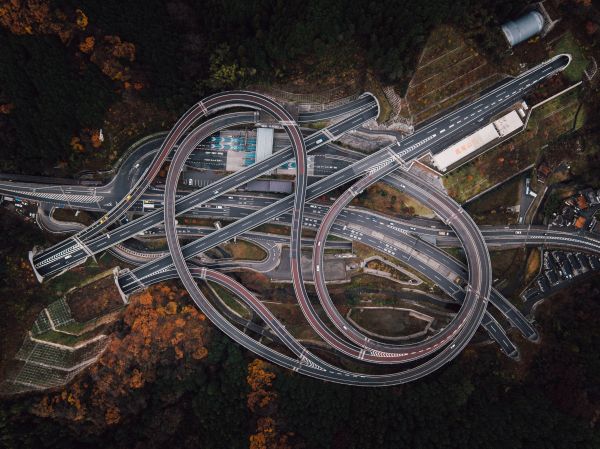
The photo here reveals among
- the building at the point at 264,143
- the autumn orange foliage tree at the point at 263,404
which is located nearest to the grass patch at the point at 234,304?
the autumn orange foliage tree at the point at 263,404

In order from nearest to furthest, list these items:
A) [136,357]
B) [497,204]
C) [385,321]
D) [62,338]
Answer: [136,357], [62,338], [385,321], [497,204]

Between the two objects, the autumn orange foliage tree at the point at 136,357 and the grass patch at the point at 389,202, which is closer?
the autumn orange foliage tree at the point at 136,357

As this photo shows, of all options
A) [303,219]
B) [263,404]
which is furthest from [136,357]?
[303,219]

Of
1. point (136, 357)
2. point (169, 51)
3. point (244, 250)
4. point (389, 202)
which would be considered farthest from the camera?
point (244, 250)

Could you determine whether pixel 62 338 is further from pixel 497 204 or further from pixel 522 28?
pixel 522 28

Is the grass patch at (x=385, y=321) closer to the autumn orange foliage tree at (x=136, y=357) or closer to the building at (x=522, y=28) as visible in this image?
the autumn orange foliage tree at (x=136, y=357)

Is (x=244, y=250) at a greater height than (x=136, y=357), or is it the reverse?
(x=244, y=250)

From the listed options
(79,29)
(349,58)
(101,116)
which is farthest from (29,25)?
(349,58)
